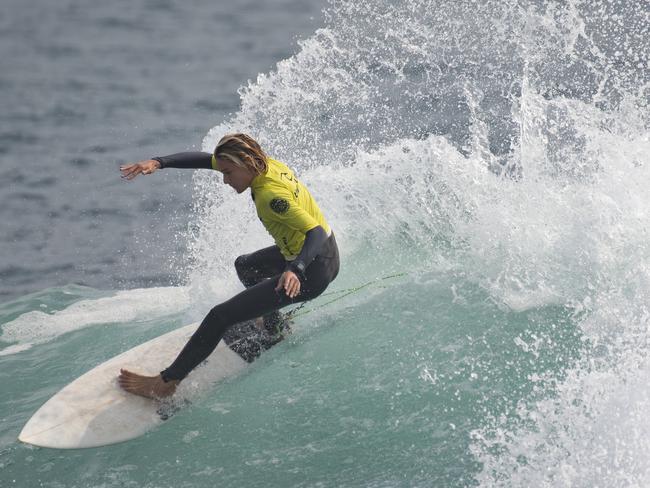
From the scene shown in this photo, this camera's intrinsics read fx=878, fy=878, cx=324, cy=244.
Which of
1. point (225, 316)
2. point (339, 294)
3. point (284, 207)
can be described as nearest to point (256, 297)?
point (225, 316)

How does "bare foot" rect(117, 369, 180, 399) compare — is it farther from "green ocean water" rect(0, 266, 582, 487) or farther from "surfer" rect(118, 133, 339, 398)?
"green ocean water" rect(0, 266, 582, 487)

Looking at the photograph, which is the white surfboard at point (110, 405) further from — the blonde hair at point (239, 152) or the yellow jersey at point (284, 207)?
the blonde hair at point (239, 152)

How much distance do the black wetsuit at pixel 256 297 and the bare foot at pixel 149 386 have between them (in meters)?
0.08

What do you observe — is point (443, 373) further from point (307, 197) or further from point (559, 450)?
point (307, 197)

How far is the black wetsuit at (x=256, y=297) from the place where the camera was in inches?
243

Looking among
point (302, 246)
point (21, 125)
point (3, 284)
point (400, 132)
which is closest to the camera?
point (302, 246)

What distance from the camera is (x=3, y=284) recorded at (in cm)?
1162

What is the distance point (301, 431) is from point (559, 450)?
1.79 meters

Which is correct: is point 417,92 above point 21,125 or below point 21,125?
above

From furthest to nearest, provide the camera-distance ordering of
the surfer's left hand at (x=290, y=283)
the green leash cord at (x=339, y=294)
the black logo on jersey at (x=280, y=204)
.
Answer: the green leash cord at (x=339, y=294)
the black logo on jersey at (x=280, y=204)
the surfer's left hand at (x=290, y=283)

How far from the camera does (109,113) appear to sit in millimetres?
16750

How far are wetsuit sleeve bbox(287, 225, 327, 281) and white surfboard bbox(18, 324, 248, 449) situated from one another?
1.31 metres

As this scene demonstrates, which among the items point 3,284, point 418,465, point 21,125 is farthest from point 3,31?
point 418,465

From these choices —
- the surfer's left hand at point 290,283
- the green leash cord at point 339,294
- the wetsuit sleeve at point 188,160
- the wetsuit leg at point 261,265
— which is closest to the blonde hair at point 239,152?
the wetsuit sleeve at point 188,160
